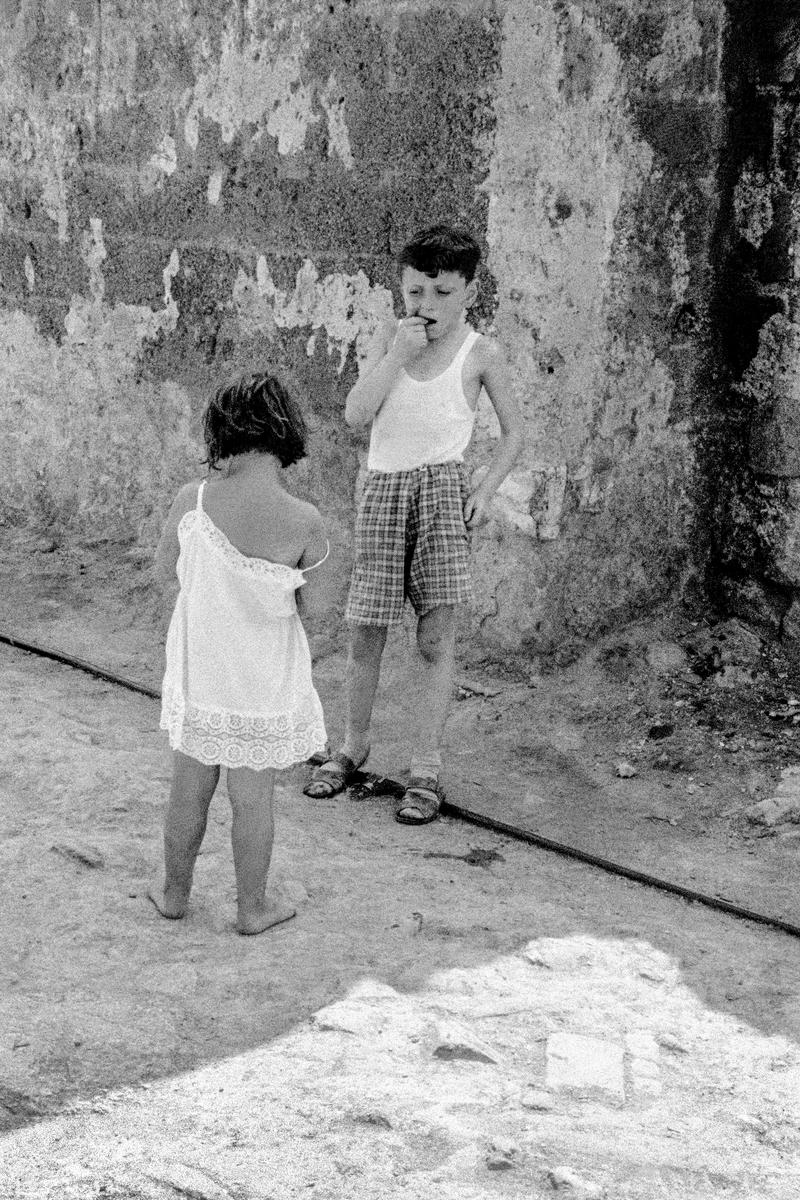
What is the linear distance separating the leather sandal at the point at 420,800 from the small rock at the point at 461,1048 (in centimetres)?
128

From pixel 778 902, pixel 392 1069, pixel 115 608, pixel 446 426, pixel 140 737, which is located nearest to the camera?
pixel 392 1069

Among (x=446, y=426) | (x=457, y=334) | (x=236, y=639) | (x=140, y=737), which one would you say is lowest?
(x=140, y=737)

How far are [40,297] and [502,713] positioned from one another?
301cm

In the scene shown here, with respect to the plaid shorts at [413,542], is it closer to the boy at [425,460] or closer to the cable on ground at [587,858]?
the boy at [425,460]

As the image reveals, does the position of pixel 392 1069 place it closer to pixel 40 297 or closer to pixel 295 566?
pixel 295 566

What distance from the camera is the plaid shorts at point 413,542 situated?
13.1 ft

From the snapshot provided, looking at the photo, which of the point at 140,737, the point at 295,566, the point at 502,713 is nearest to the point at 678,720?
the point at 502,713

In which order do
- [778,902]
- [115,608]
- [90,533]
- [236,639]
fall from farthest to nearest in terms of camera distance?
1. [90,533]
2. [115,608]
3. [778,902]
4. [236,639]

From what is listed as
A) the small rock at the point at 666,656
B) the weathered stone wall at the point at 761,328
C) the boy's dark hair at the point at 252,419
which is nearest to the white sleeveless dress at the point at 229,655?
the boy's dark hair at the point at 252,419

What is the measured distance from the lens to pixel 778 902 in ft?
12.1

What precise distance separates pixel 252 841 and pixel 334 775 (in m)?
1.03

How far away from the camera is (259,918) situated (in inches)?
128

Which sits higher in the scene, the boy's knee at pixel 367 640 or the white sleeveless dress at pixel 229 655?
the white sleeveless dress at pixel 229 655

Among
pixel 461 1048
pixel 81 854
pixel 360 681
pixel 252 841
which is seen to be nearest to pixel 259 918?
pixel 252 841
